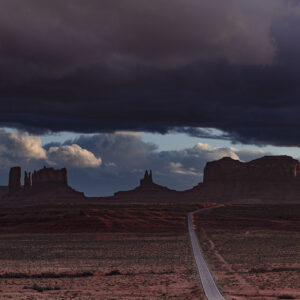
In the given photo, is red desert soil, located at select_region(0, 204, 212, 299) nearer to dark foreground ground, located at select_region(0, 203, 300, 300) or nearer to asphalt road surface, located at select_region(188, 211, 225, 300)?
dark foreground ground, located at select_region(0, 203, 300, 300)

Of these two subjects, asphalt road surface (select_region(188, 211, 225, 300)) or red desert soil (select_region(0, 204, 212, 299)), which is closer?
asphalt road surface (select_region(188, 211, 225, 300))

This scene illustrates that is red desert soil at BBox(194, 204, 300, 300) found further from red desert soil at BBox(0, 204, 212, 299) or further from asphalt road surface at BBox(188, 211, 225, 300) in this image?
red desert soil at BBox(0, 204, 212, 299)

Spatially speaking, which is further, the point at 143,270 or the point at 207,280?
the point at 143,270

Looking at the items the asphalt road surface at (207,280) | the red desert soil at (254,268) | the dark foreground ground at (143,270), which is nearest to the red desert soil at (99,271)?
the dark foreground ground at (143,270)

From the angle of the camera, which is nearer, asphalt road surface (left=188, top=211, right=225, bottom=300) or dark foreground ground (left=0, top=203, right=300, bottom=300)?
asphalt road surface (left=188, top=211, right=225, bottom=300)

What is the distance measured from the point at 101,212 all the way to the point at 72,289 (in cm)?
7977

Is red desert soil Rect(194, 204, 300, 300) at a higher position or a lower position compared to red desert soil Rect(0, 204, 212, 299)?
higher

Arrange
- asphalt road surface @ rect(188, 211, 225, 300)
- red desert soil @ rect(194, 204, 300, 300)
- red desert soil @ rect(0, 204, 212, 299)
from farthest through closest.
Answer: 1. red desert soil @ rect(194, 204, 300, 300)
2. red desert soil @ rect(0, 204, 212, 299)
3. asphalt road surface @ rect(188, 211, 225, 300)

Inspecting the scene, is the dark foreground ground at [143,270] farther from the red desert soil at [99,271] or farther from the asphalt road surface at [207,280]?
the asphalt road surface at [207,280]

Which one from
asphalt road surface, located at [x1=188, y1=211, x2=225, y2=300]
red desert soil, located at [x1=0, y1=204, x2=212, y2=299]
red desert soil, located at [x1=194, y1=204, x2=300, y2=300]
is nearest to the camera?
asphalt road surface, located at [x1=188, y1=211, x2=225, y2=300]

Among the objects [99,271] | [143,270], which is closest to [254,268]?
[143,270]

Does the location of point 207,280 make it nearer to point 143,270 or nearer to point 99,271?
point 143,270

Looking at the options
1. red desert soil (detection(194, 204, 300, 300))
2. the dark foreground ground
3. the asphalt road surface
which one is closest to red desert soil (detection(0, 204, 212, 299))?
the dark foreground ground

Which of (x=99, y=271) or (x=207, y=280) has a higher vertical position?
(x=207, y=280)
